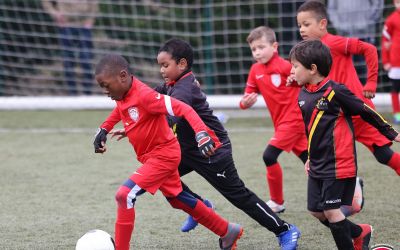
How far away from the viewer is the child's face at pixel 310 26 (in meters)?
5.52

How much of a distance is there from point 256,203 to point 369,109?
0.90 metres

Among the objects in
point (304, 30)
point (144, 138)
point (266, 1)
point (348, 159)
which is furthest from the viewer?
point (266, 1)

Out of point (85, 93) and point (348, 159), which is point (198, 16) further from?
point (348, 159)

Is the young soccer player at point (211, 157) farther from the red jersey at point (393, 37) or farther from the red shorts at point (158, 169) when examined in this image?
the red jersey at point (393, 37)

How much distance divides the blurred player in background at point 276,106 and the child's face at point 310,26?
301mm

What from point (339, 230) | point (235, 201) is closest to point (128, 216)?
point (235, 201)

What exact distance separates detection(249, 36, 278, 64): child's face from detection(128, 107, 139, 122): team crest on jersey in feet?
5.47

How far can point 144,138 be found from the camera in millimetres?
4414

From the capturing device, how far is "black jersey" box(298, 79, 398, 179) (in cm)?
415

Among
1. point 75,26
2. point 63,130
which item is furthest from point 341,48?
point 75,26

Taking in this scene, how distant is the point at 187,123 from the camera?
15.7 ft

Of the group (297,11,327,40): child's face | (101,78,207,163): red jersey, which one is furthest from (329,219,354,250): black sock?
(297,11,327,40): child's face

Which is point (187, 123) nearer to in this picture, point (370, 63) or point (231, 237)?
point (231, 237)

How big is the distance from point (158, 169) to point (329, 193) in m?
0.93
